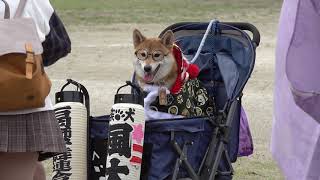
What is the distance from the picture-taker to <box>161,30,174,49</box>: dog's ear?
13.9 feet

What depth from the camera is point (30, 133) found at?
222 cm

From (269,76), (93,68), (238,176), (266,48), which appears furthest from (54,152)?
(266,48)

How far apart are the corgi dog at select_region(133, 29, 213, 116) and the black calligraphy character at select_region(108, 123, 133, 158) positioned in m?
0.41

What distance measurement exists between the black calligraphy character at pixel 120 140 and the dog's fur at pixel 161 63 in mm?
562

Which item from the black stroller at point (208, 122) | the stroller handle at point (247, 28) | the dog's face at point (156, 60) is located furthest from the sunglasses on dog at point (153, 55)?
the black stroller at point (208, 122)

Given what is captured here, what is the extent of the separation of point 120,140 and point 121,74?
6.13 m

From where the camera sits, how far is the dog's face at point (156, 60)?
418cm

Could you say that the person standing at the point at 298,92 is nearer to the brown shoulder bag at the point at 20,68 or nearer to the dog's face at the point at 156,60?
the brown shoulder bag at the point at 20,68

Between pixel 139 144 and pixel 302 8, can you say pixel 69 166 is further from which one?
pixel 302 8

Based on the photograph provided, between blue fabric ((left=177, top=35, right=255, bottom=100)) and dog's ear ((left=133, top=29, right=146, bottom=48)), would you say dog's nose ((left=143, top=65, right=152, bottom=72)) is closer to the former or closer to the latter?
dog's ear ((left=133, top=29, right=146, bottom=48))

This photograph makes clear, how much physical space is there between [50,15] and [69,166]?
1.39 meters

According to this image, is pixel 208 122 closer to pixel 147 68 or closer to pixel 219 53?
pixel 147 68

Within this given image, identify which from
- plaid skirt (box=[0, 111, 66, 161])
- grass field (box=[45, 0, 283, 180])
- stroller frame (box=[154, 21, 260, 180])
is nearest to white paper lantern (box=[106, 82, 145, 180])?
stroller frame (box=[154, 21, 260, 180])

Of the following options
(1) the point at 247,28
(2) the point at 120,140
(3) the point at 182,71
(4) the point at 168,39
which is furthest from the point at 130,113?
(1) the point at 247,28
